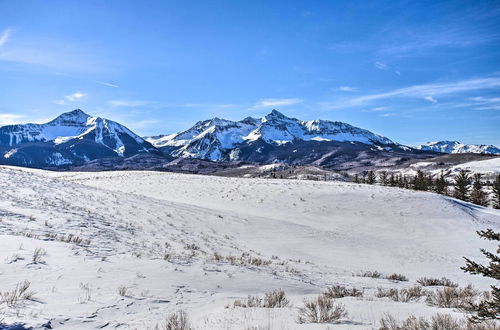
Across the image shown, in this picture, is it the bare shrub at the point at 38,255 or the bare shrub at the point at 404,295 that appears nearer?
the bare shrub at the point at 38,255

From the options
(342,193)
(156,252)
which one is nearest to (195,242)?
(156,252)

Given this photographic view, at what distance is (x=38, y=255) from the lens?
8398 millimetres

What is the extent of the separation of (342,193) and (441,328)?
1168 inches

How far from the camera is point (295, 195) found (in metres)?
33.8

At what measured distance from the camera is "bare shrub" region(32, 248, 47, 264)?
7988mm

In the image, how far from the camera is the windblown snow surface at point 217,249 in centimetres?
629

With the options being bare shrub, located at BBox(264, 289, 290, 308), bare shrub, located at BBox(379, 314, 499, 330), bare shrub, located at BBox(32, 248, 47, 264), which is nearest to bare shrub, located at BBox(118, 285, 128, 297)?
bare shrub, located at BBox(32, 248, 47, 264)

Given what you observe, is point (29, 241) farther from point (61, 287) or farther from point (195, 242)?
point (195, 242)

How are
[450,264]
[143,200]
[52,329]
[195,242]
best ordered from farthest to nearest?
[143,200] < [450,264] < [195,242] < [52,329]

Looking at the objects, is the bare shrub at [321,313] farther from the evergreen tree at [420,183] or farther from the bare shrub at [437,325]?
the evergreen tree at [420,183]

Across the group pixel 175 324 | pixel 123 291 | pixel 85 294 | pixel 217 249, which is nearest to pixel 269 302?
pixel 175 324

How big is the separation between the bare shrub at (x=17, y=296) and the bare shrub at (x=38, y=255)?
1.78 meters

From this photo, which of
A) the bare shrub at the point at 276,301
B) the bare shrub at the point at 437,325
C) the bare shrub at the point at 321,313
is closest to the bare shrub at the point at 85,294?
the bare shrub at the point at 276,301

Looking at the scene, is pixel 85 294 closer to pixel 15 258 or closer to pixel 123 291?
pixel 123 291
